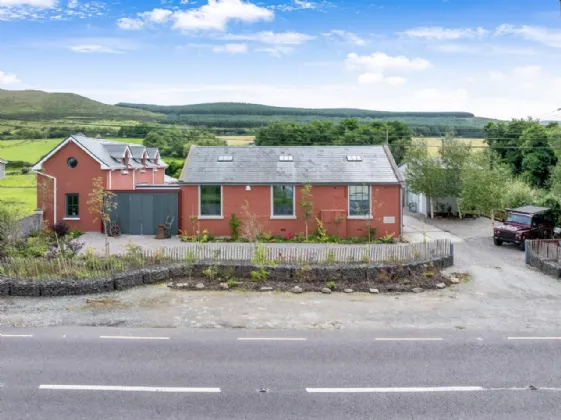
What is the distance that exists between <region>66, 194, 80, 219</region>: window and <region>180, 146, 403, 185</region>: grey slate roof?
716 centimetres

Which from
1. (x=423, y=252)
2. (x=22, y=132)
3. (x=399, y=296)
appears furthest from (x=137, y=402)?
(x=22, y=132)

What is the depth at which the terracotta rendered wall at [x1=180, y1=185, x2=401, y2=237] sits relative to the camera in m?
30.6

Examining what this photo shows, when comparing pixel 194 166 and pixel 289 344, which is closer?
pixel 289 344

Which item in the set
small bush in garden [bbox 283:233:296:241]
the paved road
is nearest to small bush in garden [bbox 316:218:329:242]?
small bush in garden [bbox 283:233:296:241]

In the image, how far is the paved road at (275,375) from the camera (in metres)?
9.16

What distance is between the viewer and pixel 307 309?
16.3 meters

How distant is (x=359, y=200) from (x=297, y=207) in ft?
12.2

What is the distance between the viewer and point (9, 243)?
79.7ft

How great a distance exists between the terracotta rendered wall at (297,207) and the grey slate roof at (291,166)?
22.0 inches

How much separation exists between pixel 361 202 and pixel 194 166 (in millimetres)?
10347

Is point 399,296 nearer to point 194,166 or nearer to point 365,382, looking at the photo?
point 365,382

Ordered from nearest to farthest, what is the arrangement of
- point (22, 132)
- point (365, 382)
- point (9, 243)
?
point (365, 382)
point (9, 243)
point (22, 132)

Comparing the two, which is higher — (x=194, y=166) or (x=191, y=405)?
(x=194, y=166)

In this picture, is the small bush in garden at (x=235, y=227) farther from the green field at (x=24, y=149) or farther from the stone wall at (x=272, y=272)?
the green field at (x=24, y=149)
